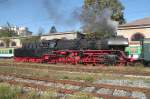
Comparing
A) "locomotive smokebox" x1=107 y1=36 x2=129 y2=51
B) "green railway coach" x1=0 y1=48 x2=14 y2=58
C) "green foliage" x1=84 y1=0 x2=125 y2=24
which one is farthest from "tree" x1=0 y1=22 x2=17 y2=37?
"locomotive smokebox" x1=107 y1=36 x2=129 y2=51

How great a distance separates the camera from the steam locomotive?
2414 cm

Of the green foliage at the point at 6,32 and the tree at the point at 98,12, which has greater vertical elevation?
the tree at the point at 98,12

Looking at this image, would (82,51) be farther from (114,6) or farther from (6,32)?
(6,32)

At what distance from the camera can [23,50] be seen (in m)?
30.9

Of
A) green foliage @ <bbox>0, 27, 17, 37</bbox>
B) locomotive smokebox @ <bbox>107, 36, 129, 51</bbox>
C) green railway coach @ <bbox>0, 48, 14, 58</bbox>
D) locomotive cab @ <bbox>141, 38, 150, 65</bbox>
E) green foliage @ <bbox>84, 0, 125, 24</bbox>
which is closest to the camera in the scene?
locomotive cab @ <bbox>141, 38, 150, 65</bbox>

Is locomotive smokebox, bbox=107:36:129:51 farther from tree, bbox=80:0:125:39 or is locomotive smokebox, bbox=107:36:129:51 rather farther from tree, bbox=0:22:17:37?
tree, bbox=0:22:17:37

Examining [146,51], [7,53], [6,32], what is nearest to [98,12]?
[7,53]

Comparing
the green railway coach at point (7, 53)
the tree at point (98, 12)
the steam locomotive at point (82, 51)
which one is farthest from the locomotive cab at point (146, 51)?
the green railway coach at point (7, 53)

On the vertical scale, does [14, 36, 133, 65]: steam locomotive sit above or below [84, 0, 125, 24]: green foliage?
below

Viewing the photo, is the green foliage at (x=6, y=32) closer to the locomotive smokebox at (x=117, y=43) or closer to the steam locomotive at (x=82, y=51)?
the steam locomotive at (x=82, y=51)

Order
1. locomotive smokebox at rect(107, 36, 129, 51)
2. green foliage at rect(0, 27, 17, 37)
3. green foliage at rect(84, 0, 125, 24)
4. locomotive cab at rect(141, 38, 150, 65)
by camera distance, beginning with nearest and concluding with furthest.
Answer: locomotive cab at rect(141, 38, 150, 65) → locomotive smokebox at rect(107, 36, 129, 51) → green foliage at rect(84, 0, 125, 24) → green foliage at rect(0, 27, 17, 37)

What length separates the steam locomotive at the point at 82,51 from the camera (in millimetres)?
24141

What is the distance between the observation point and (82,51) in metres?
25.3

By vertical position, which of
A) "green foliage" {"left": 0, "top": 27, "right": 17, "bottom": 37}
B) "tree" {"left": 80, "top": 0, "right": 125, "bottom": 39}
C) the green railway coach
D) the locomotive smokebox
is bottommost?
the green railway coach
